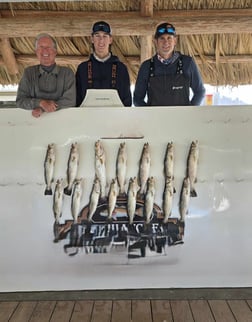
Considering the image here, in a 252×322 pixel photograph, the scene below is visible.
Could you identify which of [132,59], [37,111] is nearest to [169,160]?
[37,111]

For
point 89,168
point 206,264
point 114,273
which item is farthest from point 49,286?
Result: point 206,264

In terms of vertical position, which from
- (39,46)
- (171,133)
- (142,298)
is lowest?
(142,298)

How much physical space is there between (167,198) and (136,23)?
9.60 ft

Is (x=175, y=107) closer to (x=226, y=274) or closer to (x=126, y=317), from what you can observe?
(x=226, y=274)

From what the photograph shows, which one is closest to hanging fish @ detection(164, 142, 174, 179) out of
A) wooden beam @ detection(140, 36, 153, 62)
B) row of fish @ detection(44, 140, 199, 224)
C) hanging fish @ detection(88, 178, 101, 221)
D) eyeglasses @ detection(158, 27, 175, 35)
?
row of fish @ detection(44, 140, 199, 224)

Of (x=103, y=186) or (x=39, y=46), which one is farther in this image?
(x=39, y=46)

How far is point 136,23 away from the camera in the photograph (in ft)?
16.7

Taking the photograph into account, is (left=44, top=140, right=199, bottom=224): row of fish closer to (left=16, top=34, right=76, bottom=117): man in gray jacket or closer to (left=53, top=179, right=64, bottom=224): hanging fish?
(left=53, top=179, right=64, bottom=224): hanging fish

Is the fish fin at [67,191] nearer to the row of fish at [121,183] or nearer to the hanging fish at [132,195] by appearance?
the row of fish at [121,183]

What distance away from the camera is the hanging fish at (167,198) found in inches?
114

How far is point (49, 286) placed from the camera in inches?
114

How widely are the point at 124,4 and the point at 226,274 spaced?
141 inches

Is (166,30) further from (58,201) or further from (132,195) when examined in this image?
(58,201)

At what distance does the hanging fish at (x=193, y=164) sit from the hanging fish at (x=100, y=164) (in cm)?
59
